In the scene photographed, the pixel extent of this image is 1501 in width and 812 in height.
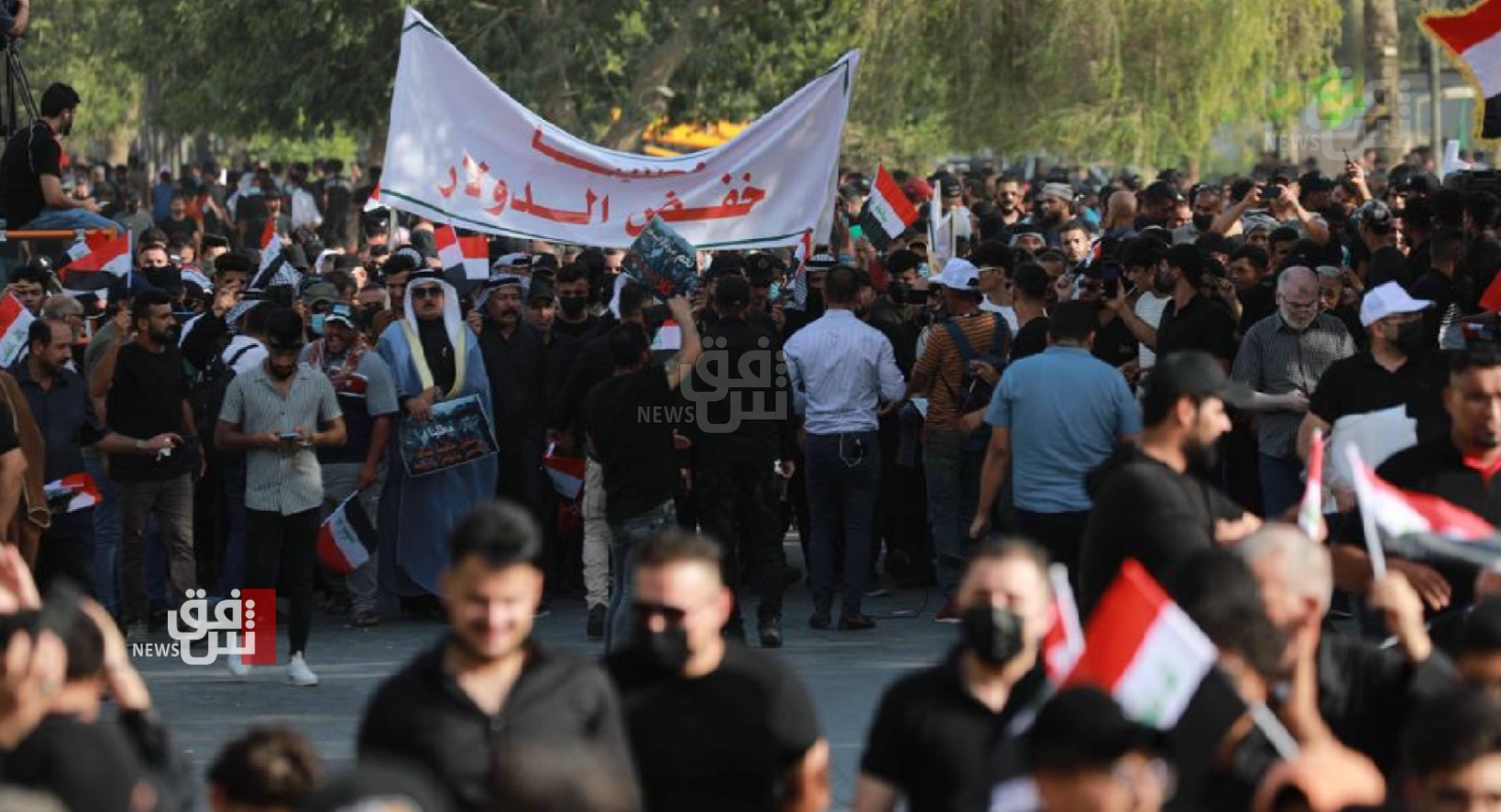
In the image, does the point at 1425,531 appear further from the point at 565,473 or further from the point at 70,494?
the point at 565,473

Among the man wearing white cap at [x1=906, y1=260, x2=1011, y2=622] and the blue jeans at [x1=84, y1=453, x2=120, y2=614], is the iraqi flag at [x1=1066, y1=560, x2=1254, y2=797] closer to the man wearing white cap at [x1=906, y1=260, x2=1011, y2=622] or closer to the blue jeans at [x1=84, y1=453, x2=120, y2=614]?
the man wearing white cap at [x1=906, y1=260, x2=1011, y2=622]

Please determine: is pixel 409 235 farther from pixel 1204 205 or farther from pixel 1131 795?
pixel 1131 795

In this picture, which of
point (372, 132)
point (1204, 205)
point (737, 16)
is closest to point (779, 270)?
point (1204, 205)

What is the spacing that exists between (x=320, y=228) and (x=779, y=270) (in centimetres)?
1706

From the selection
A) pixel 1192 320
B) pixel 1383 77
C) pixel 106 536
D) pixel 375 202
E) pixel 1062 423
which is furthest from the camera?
pixel 1383 77

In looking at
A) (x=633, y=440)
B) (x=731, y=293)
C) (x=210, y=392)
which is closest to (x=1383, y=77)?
(x=210, y=392)

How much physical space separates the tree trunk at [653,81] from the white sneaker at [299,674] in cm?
2051

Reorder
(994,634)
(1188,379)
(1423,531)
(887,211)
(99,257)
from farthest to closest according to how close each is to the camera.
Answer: (887,211), (99,257), (1188,379), (1423,531), (994,634)

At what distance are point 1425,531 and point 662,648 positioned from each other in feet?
7.87

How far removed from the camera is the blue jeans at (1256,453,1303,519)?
12750mm

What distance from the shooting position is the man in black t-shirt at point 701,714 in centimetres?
629

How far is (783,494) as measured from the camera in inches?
621

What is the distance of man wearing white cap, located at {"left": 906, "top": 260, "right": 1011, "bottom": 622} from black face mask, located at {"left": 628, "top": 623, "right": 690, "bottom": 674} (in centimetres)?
750

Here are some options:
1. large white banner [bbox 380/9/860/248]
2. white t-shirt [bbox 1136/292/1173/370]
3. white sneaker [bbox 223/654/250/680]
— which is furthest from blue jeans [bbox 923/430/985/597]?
white sneaker [bbox 223/654/250/680]
